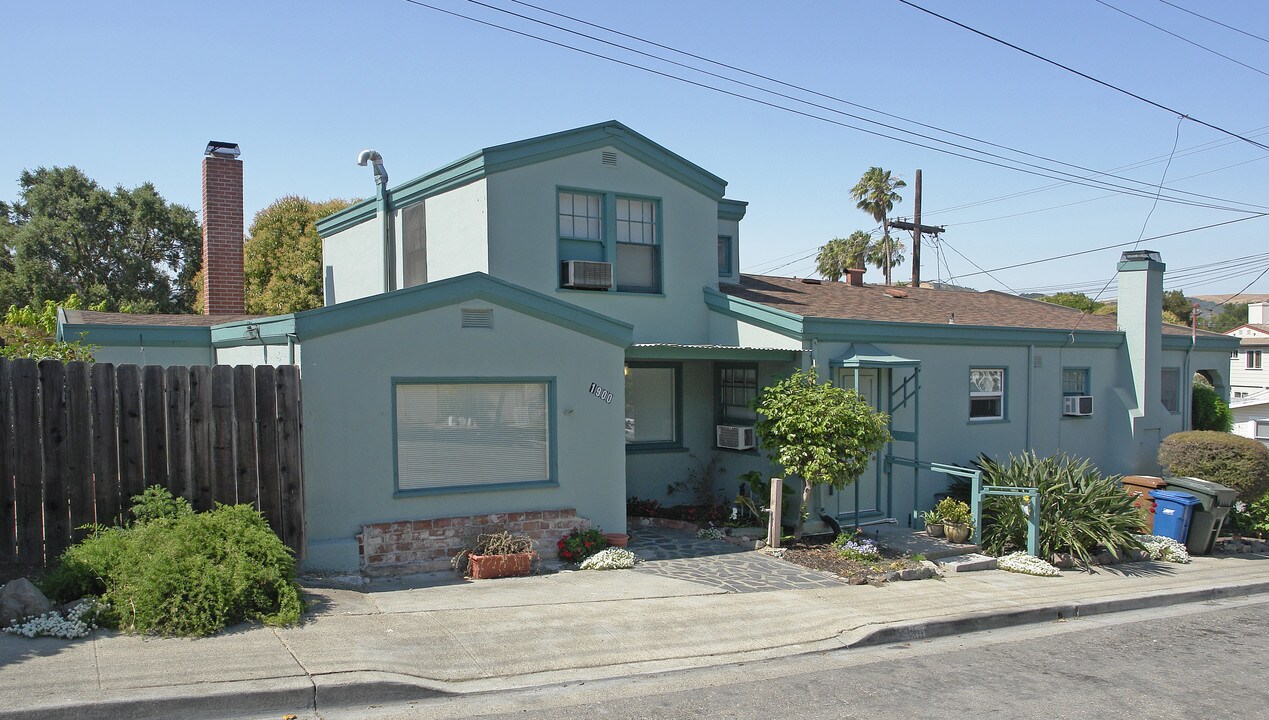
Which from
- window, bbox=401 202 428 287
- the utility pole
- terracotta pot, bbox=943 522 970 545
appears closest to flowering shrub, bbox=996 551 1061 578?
terracotta pot, bbox=943 522 970 545

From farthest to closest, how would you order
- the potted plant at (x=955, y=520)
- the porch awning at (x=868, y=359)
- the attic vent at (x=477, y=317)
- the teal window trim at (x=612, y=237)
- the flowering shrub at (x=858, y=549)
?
the teal window trim at (x=612, y=237) < the porch awning at (x=868, y=359) < the potted plant at (x=955, y=520) < the flowering shrub at (x=858, y=549) < the attic vent at (x=477, y=317)

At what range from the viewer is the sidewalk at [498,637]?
5.83 m

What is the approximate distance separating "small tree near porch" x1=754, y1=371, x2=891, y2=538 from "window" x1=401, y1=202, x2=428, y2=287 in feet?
19.5

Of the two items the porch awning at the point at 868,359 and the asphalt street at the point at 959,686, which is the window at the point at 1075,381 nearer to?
the porch awning at the point at 868,359

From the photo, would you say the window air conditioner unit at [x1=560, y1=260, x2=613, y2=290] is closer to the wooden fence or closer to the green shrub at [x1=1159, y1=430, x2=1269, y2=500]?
the wooden fence

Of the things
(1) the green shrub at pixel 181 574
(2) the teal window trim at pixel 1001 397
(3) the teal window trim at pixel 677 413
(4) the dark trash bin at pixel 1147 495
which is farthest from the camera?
(2) the teal window trim at pixel 1001 397

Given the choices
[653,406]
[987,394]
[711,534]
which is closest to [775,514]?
[711,534]

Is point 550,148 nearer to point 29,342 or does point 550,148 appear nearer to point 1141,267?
point 29,342

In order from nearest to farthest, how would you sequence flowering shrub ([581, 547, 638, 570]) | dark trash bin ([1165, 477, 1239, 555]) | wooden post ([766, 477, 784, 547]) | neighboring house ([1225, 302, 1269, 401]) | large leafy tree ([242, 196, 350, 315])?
flowering shrub ([581, 547, 638, 570])
wooden post ([766, 477, 784, 547])
dark trash bin ([1165, 477, 1239, 555])
large leafy tree ([242, 196, 350, 315])
neighboring house ([1225, 302, 1269, 401])

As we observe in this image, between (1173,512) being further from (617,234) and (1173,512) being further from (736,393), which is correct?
(617,234)

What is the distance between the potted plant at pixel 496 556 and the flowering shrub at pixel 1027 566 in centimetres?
624

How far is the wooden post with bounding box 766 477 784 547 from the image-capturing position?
11398 mm

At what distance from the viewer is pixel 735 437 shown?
13.1m

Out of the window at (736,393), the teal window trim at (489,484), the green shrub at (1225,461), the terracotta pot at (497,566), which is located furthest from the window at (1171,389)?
the terracotta pot at (497,566)
